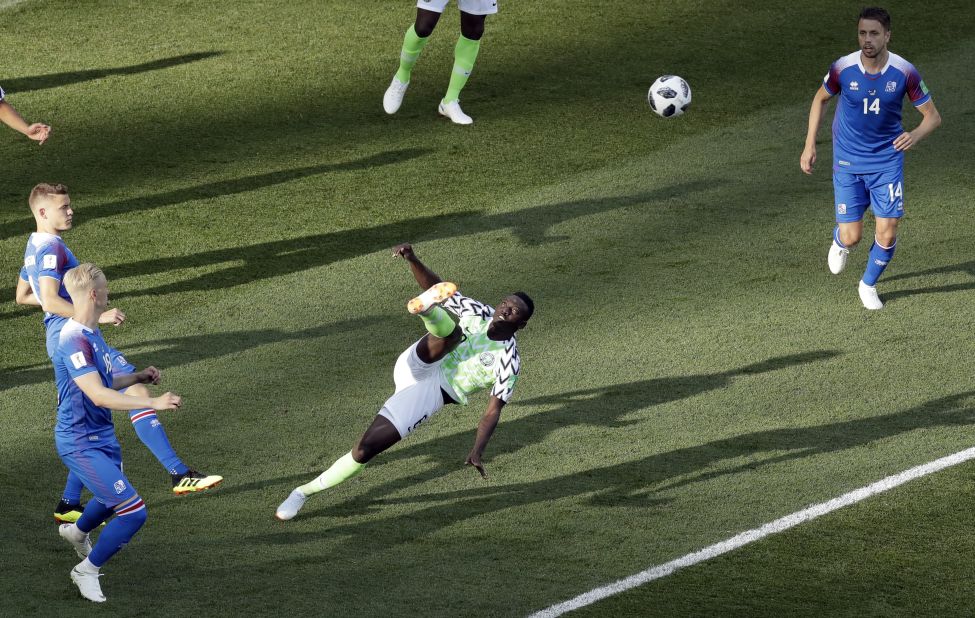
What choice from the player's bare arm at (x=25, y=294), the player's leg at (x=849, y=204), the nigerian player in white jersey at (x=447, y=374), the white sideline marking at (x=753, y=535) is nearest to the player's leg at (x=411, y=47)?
the player's leg at (x=849, y=204)

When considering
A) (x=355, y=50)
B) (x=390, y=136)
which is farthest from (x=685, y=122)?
(x=355, y=50)

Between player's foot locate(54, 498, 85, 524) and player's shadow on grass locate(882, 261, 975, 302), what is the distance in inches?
249

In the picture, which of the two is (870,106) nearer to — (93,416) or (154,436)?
(154,436)

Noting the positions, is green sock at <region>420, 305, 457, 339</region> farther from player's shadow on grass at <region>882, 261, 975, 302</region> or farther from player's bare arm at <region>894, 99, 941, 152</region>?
player's shadow on grass at <region>882, 261, 975, 302</region>

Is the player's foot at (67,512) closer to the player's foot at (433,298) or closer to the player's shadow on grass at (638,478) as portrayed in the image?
the player's shadow on grass at (638,478)

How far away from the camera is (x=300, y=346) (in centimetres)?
1059

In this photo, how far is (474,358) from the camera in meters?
8.04

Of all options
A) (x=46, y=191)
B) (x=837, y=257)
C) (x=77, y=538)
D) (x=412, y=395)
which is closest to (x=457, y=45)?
(x=837, y=257)

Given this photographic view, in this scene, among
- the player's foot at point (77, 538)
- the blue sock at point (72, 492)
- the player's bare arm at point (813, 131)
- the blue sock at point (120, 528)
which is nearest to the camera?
the blue sock at point (120, 528)

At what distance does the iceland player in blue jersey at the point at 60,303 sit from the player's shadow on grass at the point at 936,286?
18.8ft

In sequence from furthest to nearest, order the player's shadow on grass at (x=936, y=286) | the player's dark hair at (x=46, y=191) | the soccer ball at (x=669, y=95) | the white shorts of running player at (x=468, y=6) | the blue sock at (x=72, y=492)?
the white shorts of running player at (x=468, y=6) < the soccer ball at (x=669, y=95) < the player's shadow on grass at (x=936, y=286) < the player's dark hair at (x=46, y=191) < the blue sock at (x=72, y=492)

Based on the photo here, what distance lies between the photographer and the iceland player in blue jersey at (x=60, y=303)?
25.8 ft

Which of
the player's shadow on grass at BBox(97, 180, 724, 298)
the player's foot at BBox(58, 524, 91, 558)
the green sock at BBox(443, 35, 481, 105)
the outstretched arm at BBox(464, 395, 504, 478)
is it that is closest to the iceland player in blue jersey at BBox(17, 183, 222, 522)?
the player's foot at BBox(58, 524, 91, 558)

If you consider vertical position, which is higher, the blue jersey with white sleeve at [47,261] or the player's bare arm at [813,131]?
the player's bare arm at [813,131]
